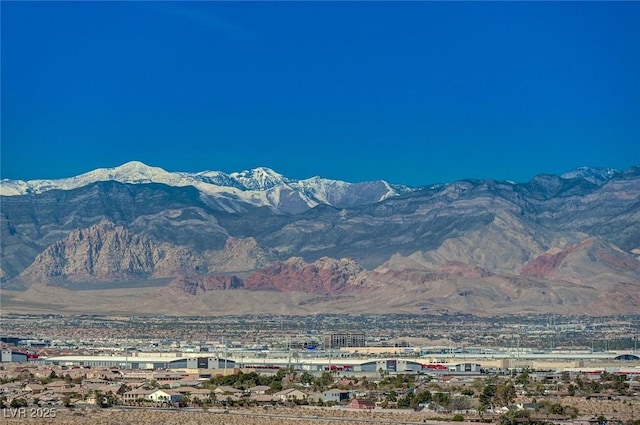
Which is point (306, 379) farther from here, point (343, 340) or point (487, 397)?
point (343, 340)

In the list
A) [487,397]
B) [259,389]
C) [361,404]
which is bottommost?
[361,404]

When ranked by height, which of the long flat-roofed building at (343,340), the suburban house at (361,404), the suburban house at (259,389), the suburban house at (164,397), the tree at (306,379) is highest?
the long flat-roofed building at (343,340)

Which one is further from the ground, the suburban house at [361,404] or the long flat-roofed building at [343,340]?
the long flat-roofed building at [343,340]

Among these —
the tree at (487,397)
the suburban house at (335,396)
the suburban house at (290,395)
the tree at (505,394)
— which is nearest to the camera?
the tree at (487,397)

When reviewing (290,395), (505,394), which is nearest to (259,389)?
(290,395)

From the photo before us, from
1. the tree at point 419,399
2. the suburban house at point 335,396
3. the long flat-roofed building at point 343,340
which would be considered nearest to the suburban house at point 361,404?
the tree at point 419,399

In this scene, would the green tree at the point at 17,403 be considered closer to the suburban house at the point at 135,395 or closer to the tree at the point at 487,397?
the suburban house at the point at 135,395

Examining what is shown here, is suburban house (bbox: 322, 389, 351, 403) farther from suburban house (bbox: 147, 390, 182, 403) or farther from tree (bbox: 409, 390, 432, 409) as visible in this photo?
suburban house (bbox: 147, 390, 182, 403)

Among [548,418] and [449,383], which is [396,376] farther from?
[548,418]

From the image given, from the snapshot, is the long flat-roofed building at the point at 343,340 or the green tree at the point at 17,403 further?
the long flat-roofed building at the point at 343,340

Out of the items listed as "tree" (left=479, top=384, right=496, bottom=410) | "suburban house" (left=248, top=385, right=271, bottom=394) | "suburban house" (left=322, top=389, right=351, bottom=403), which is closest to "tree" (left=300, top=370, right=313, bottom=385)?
"suburban house" (left=248, top=385, right=271, bottom=394)

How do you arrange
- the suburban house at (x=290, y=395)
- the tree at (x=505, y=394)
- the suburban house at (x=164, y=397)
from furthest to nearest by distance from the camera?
1. the suburban house at (x=290, y=395)
2. the tree at (x=505, y=394)
3. the suburban house at (x=164, y=397)

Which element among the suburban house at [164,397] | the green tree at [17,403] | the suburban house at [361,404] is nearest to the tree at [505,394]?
the suburban house at [361,404]

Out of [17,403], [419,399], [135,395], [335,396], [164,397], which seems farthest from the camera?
[335,396]
